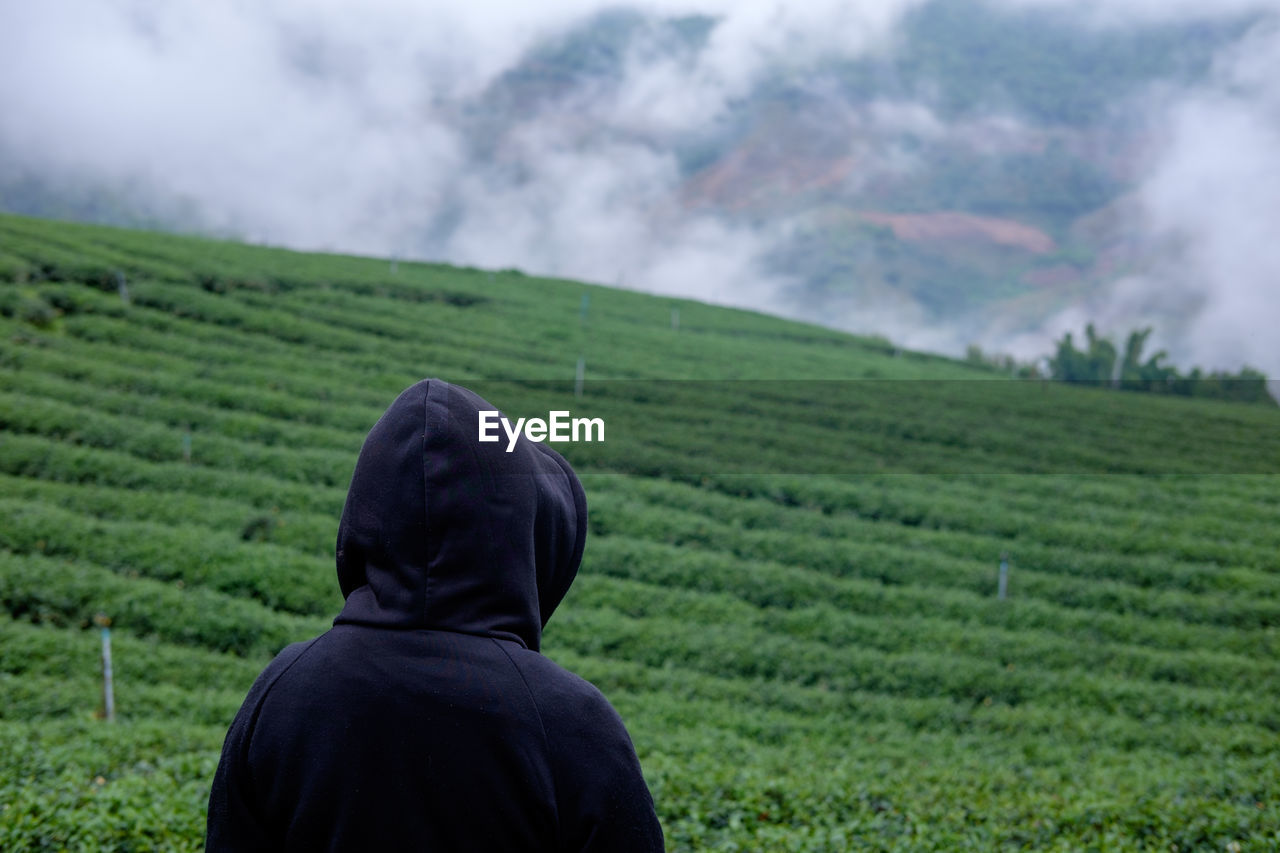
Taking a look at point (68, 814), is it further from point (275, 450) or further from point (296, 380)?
point (296, 380)

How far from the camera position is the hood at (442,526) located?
154cm

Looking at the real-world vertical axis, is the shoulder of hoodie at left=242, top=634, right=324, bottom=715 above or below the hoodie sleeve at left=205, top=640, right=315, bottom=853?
above

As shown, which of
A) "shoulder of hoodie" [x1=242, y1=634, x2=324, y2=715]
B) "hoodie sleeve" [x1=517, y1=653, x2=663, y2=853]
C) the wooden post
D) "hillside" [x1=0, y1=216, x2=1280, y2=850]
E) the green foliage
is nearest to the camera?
"hoodie sleeve" [x1=517, y1=653, x2=663, y2=853]

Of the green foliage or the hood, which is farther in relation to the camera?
the green foliage

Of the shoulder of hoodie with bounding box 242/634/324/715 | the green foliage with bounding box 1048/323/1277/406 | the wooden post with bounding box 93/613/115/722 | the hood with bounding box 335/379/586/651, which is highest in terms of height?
the green foliage with bounding box 1048/323/1277/406

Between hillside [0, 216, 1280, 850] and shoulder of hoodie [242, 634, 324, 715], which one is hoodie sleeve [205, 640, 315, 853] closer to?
shoulder of hoodie [242, 634, 324, 715]

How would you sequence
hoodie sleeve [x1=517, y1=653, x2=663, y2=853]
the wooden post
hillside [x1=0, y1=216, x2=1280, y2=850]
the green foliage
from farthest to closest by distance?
the green foliage → the wooden post → hillside [x1=0, y1=216, x2=1280, y2=850] → hoodie sleeve [x1=517, y1=653, x2=663, y2=853]

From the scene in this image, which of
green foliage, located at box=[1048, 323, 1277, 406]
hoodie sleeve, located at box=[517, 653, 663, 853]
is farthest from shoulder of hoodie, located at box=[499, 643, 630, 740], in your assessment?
green foliage, located at box=[1048, 323, 1277, 406]

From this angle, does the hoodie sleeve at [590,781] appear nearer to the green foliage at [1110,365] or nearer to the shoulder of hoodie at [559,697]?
the shoulder of hoodie at [559,697]

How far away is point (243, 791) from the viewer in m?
1.61

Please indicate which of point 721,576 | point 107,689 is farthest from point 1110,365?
point 107,689

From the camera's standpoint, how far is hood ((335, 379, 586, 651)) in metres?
1.54

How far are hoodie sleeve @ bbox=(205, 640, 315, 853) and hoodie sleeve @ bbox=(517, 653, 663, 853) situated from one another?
47 centimetres

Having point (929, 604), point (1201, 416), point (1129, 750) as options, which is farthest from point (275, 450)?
point (1201, 416)
